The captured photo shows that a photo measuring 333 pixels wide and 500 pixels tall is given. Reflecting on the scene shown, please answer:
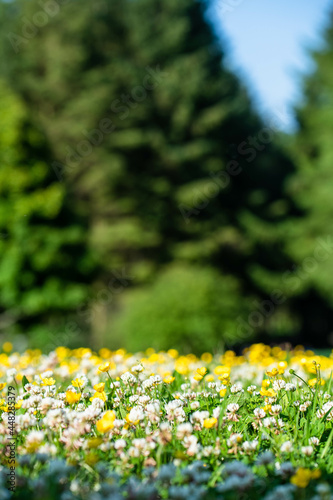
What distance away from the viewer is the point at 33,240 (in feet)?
38.0

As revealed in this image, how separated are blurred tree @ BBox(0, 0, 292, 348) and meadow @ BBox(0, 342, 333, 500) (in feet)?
46.9

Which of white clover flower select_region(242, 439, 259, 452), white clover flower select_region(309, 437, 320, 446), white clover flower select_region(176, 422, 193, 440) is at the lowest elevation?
white clover flower select_region(309, 437, 320, 446)

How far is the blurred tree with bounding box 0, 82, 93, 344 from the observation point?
11.4m

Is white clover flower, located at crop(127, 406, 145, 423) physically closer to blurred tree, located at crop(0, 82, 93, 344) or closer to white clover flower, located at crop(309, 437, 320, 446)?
white clover flower, located at crop(309, 437, 320, 446)

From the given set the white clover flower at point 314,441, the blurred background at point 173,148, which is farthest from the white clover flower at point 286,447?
the blurred background at point 173,148

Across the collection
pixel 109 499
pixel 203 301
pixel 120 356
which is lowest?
pixel 109 499

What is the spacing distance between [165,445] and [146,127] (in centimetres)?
1659

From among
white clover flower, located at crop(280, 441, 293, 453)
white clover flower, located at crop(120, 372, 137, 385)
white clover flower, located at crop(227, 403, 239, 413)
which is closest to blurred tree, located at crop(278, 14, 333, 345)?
white clover flower, located at crop(120, 372, 137, 385)

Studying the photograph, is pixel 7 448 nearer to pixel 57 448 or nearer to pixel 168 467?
pixel 57 448

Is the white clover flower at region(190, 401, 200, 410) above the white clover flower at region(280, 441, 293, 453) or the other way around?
above

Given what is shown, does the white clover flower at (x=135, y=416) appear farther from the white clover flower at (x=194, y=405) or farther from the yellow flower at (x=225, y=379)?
the yellow flower at (x=225, y=379)

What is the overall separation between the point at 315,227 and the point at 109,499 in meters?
18.0

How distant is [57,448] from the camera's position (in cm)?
184

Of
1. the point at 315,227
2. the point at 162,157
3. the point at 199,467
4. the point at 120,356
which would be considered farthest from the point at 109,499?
the point at 315,227
